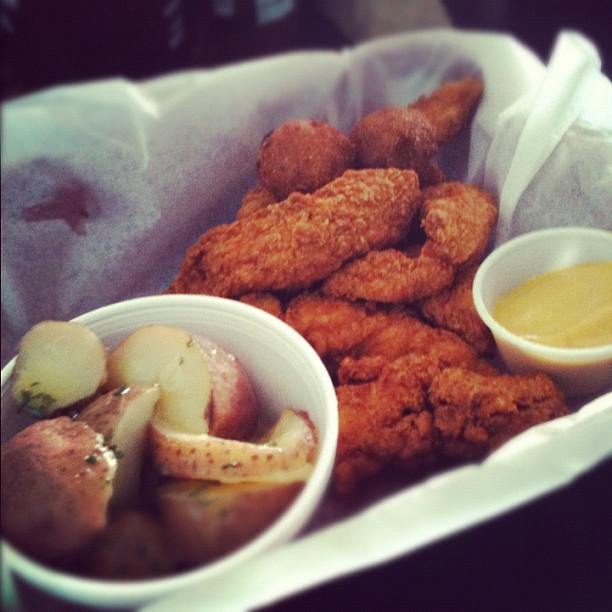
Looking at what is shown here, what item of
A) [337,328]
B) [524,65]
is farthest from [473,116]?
[337,328]

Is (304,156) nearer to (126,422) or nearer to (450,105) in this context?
(450,105)

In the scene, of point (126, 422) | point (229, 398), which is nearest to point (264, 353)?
point (229, 398)

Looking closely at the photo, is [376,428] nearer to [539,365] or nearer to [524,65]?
[539,365]

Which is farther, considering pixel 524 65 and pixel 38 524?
pixel 524 65

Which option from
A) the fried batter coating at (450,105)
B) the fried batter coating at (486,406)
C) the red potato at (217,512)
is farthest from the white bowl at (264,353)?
the fried batter coating at (450,105)

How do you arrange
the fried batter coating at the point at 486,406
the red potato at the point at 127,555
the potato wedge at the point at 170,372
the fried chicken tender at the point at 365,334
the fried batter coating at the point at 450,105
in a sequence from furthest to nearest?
the fried batter coating at the point at 450,105, the fried chicken tender at the point at 365,334, the fried batter coating at the point at 486,406, the potato wedge at the point at 170,372, the red potato at the point at 127,555

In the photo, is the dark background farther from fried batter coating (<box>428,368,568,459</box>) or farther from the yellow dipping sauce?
fried batter coating (<box>428,368,568,459</box>)

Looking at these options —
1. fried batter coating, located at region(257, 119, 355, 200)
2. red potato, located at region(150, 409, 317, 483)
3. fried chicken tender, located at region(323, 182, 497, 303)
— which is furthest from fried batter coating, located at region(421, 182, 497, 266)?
red potato, located at region(150, 409, 317, 483)

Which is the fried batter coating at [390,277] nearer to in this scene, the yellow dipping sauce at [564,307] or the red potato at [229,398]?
the yellow dipping sauce at [564,307]
